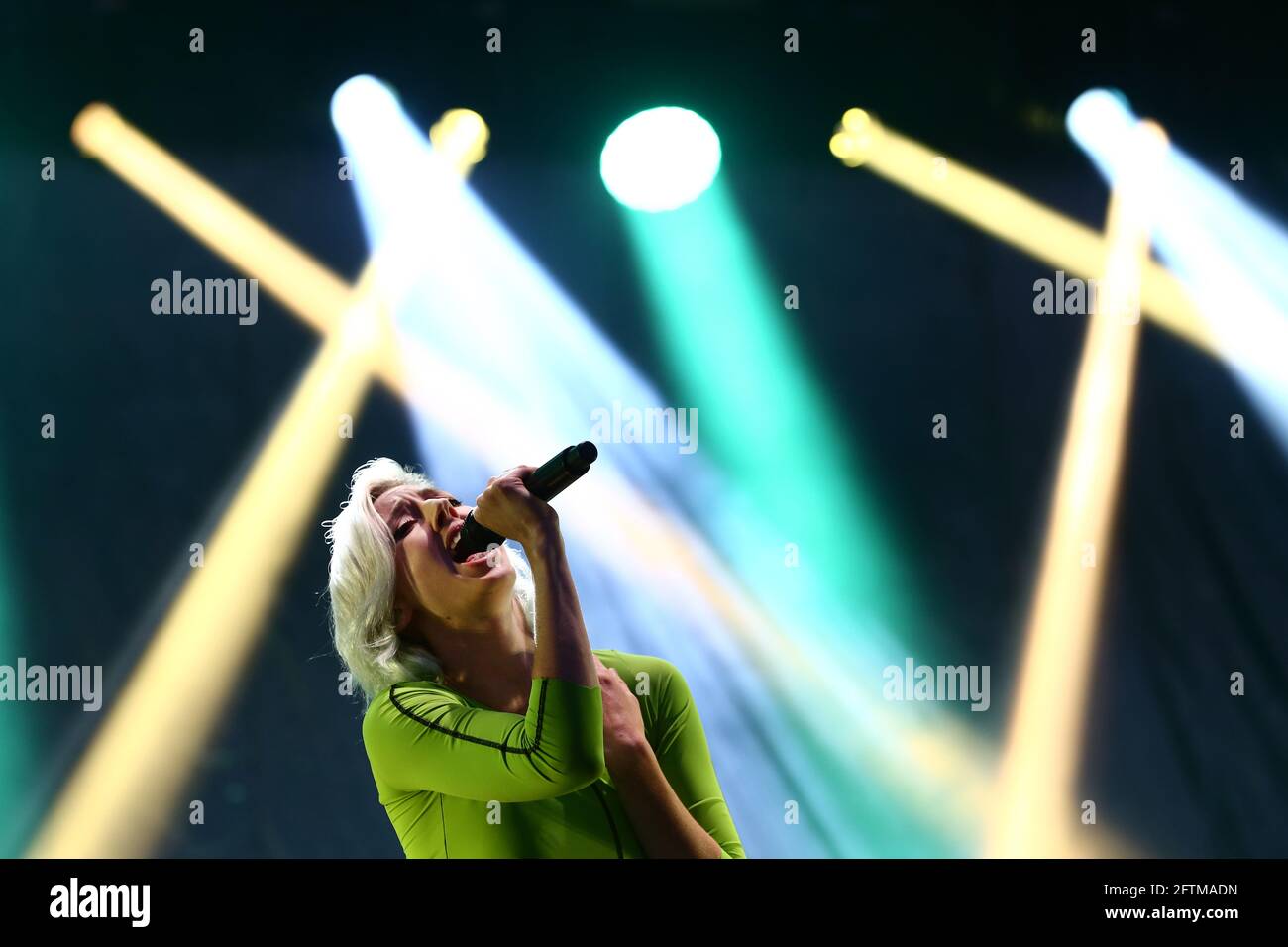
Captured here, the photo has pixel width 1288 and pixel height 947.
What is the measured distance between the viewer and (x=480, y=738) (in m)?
1.46

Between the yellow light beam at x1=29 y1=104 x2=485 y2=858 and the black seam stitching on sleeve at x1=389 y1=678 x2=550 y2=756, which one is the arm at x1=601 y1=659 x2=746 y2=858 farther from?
the yellow light beam at x1=29 y1=104 x2=485 y2=858

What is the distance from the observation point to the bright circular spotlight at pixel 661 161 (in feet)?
10.9

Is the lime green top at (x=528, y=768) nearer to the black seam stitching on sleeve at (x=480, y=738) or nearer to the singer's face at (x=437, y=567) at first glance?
the black seam stitching on sleeve at (x=480, y=738)

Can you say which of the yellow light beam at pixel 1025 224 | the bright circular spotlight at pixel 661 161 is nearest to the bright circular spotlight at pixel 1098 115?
the yellow light beam at pixel 1025 224

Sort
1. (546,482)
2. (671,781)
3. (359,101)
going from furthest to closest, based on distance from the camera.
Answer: (359,101), (671,781), (546,482)

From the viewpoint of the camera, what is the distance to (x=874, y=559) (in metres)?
3.35

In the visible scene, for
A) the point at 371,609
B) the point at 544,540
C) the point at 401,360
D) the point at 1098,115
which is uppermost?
the point at 1098,115

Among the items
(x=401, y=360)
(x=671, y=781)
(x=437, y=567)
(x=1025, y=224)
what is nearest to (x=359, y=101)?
(x=401, y=360)

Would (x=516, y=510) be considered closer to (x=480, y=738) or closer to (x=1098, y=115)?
(x=480, y=738)

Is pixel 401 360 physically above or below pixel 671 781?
above

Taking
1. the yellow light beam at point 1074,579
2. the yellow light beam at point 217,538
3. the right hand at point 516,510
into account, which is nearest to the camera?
the right hand at point 516,510

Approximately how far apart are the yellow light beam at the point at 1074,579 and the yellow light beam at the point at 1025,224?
0.06 metres

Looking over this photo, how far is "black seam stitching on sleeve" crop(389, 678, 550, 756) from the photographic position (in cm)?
140

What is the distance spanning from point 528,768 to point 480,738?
0.09 metres
